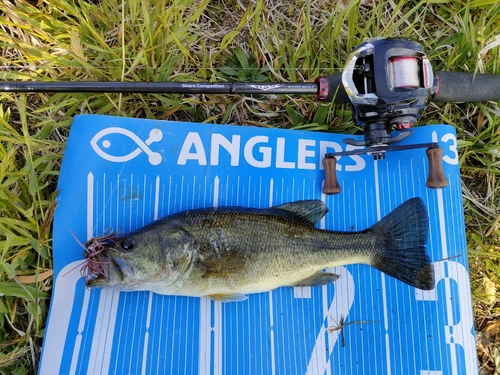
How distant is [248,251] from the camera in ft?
8.41

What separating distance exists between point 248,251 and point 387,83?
140 cm

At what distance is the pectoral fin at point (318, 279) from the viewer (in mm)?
2696

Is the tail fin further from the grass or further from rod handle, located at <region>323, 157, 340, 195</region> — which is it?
the grass

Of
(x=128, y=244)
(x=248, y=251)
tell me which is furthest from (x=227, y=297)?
(x=128, y=244)

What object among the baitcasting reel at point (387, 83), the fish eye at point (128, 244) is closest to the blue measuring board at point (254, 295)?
the fish eye at point (128, 244)

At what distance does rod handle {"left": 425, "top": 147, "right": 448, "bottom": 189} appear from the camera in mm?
2800

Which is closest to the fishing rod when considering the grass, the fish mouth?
the grass

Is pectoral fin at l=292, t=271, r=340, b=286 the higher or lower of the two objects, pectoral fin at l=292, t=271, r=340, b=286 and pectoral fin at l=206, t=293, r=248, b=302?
the higher

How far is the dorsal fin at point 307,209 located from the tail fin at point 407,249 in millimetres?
387

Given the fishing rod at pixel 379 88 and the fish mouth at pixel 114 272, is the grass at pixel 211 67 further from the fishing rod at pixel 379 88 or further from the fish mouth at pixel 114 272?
the fish mouth at pixel 114 272

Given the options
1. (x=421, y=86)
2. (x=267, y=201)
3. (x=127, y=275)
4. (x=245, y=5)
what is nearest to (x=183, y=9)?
(x=245, y=5)

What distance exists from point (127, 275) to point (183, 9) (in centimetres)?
200

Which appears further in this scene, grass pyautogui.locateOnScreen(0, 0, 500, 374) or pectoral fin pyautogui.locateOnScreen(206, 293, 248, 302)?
grass pyautogui.locateOnScreen(0, 0, 500, 374)

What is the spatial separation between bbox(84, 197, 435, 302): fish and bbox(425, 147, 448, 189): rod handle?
225mm
